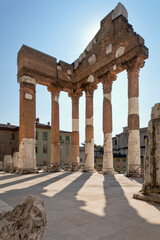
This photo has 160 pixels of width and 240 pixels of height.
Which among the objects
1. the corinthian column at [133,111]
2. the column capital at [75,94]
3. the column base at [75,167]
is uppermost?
the column capital at [75,94]

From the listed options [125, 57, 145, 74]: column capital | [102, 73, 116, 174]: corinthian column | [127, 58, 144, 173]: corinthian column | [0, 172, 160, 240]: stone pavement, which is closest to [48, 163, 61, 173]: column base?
[102, 73, 116, 174]: corinthian column

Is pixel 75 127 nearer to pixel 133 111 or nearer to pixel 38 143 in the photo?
pixel 133 111

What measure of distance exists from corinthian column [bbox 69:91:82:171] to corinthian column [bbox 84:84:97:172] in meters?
1.78

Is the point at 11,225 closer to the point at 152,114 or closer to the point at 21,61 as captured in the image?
the point at 152,114

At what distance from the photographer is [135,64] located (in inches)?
558

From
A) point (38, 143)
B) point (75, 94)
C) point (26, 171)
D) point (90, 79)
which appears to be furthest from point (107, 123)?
point (38, 143)

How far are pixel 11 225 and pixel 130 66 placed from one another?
14385mm

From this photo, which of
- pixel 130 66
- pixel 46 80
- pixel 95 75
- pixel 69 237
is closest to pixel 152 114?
pixel 69 237

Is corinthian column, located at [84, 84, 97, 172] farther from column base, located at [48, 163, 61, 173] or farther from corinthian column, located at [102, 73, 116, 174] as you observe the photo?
column base, located at [48, 163, 61, 173]

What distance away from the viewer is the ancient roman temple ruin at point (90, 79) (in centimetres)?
1409

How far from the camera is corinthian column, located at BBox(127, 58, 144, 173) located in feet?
44.5

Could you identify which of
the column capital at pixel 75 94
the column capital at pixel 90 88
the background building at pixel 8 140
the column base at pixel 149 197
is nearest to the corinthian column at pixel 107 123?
the column capital at pixel 90 88

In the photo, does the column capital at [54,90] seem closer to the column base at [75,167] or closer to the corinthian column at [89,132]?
the corinthian column at [89,132]

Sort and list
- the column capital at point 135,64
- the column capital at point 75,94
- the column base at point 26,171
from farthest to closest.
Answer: the column capital at point 75,94
the column base at point 26,171
the column capital at point 135,64
